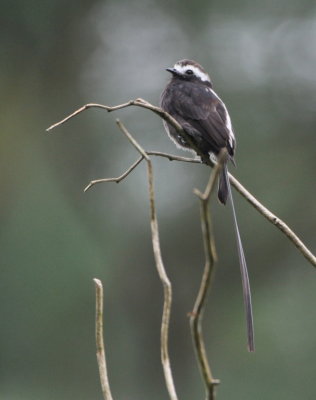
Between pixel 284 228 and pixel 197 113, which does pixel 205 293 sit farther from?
pixel 197 113

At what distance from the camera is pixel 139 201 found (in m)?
11.0

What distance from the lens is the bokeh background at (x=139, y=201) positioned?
397 inches

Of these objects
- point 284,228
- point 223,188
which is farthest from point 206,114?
point 284,228

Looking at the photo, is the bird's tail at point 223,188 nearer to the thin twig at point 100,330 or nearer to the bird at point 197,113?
the bird at point 197,113

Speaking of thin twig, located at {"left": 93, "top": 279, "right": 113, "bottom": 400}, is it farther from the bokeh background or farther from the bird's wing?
the bokeh background

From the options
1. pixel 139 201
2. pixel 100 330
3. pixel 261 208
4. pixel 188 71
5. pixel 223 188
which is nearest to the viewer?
pixel 100 330

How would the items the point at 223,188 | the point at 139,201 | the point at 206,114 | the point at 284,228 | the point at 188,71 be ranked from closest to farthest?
A: 1. the point at 284,228
2. the point at 223,188
3. the point at 206,114
4. the point at 188,71
5. the point at 139,201

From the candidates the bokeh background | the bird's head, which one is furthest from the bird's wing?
the bokeh background

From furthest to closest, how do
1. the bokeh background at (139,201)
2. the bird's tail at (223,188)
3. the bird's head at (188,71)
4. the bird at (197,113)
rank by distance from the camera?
the bokeh background at (139,201), the bird's head at (188,71), the bird at (197,113), the bird's tail at (223,188)

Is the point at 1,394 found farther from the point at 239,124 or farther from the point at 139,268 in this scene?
the point at 239,124

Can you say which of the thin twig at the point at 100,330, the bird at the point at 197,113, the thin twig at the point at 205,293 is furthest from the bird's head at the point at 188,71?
the thin twig at the point at 205,293

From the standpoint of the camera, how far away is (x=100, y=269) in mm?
10664

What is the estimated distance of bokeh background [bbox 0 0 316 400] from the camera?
10.1 m

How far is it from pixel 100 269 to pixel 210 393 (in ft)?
30.7
